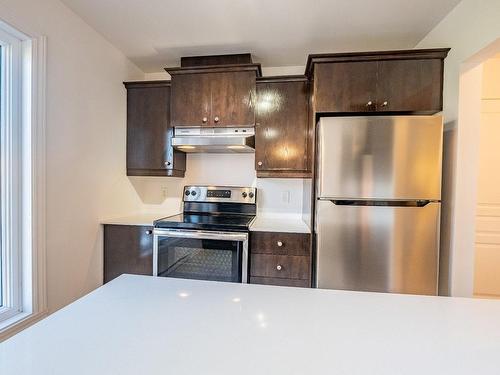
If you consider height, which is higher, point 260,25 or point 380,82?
point 260,25

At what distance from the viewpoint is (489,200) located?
2461 millimetres

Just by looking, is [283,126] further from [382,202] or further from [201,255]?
[201,255]

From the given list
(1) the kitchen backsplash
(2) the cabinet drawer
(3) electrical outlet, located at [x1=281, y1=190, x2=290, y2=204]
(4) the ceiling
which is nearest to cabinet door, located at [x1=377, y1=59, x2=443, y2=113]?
(4) the ceiling

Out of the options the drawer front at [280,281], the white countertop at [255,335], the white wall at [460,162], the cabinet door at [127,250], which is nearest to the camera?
the white countertop at [255,335]

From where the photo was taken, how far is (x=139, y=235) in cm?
224

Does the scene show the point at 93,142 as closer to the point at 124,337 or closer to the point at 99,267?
the point at 99,267

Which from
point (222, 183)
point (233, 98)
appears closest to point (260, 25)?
point (233, 98)

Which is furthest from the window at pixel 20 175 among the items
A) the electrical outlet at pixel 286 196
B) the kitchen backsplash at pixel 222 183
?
the electrical outlet at pixel 286 196

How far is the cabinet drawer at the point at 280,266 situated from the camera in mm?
2023

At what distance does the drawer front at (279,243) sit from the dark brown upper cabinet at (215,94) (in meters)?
0.97

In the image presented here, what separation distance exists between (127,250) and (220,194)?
3.19 ft

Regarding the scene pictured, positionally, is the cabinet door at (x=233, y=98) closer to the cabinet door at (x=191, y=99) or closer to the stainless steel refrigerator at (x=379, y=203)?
the cabinet door at (x=191, y=99)

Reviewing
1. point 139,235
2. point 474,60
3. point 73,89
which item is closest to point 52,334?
point 139,235

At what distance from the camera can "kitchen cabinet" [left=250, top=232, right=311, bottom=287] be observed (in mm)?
2023
